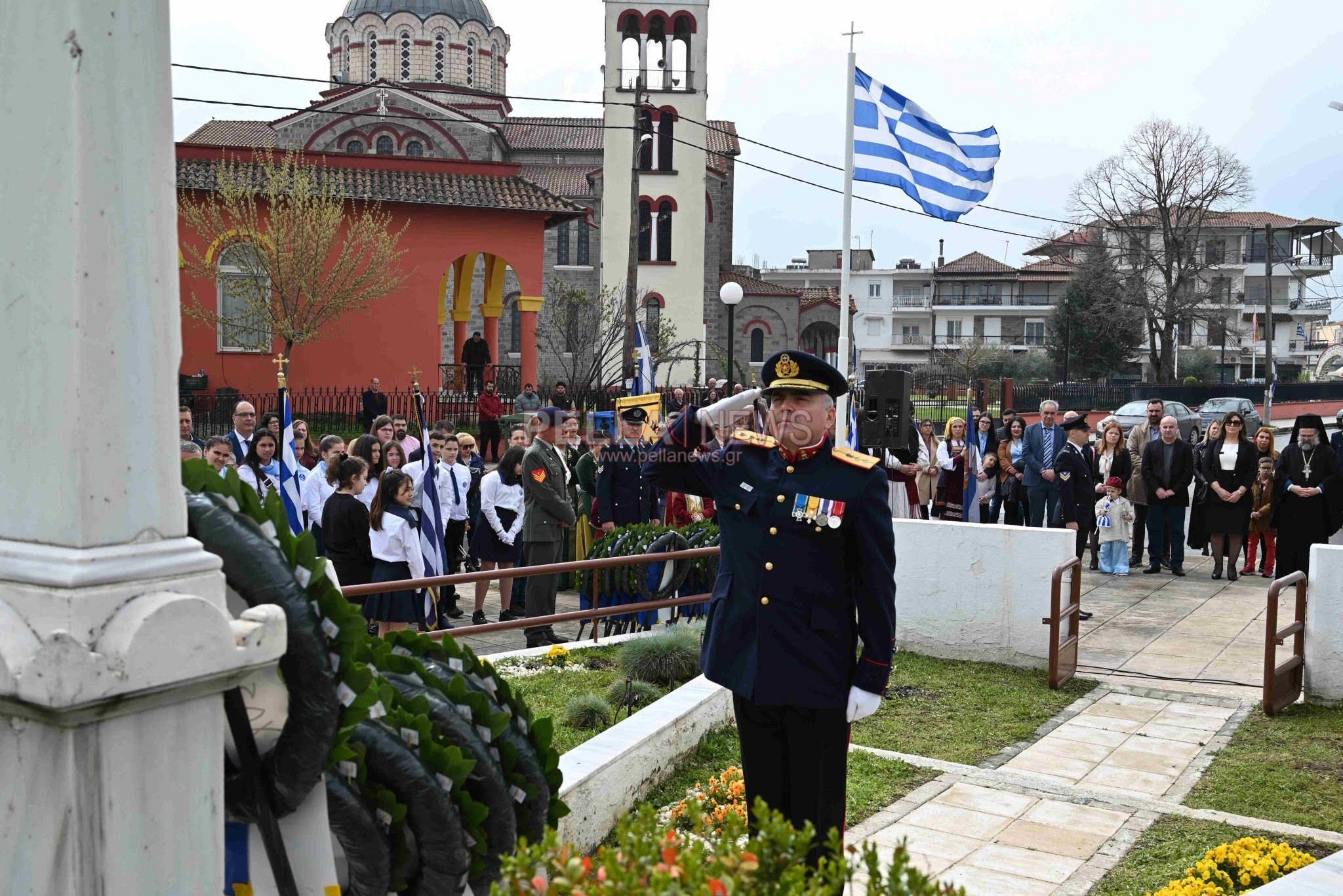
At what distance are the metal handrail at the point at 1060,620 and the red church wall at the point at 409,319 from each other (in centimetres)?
2104

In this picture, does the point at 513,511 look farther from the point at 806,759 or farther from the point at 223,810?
the point at 223,810

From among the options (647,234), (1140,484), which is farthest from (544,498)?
(647,234)

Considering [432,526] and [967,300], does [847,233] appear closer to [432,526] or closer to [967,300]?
[432,526]

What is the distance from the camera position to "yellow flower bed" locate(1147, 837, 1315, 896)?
467 centimetres


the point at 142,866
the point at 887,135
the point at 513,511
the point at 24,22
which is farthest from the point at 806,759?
the point at 887,135

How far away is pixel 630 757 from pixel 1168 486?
10500 mm

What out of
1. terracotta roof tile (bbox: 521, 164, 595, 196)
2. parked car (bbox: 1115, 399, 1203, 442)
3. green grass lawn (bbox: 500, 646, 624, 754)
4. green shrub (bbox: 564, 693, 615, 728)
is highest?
terracotta roof tile (bbox: 521, 164, 595, 196)

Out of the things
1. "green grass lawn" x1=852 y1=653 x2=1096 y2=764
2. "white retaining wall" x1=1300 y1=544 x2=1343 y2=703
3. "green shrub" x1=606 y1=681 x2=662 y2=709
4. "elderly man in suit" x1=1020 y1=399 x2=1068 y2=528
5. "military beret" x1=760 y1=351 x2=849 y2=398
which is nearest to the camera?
"military beret" x1=760 y1=351 x2=849 y2=398

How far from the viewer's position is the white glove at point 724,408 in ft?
15.2

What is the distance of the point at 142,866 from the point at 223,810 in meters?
0.29

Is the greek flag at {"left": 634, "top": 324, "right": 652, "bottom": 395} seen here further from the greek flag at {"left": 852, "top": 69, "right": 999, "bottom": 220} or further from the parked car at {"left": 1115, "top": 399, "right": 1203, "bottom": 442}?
the parked car at {"left": 1115, "top": 399, "right": 1203, "bottom": 442}

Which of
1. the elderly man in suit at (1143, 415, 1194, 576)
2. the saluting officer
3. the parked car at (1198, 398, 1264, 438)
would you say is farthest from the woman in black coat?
the parked car at (1198, 398, 1264, 438)

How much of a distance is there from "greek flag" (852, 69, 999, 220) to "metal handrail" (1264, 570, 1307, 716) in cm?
627

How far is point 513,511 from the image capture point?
1179 centimetres
